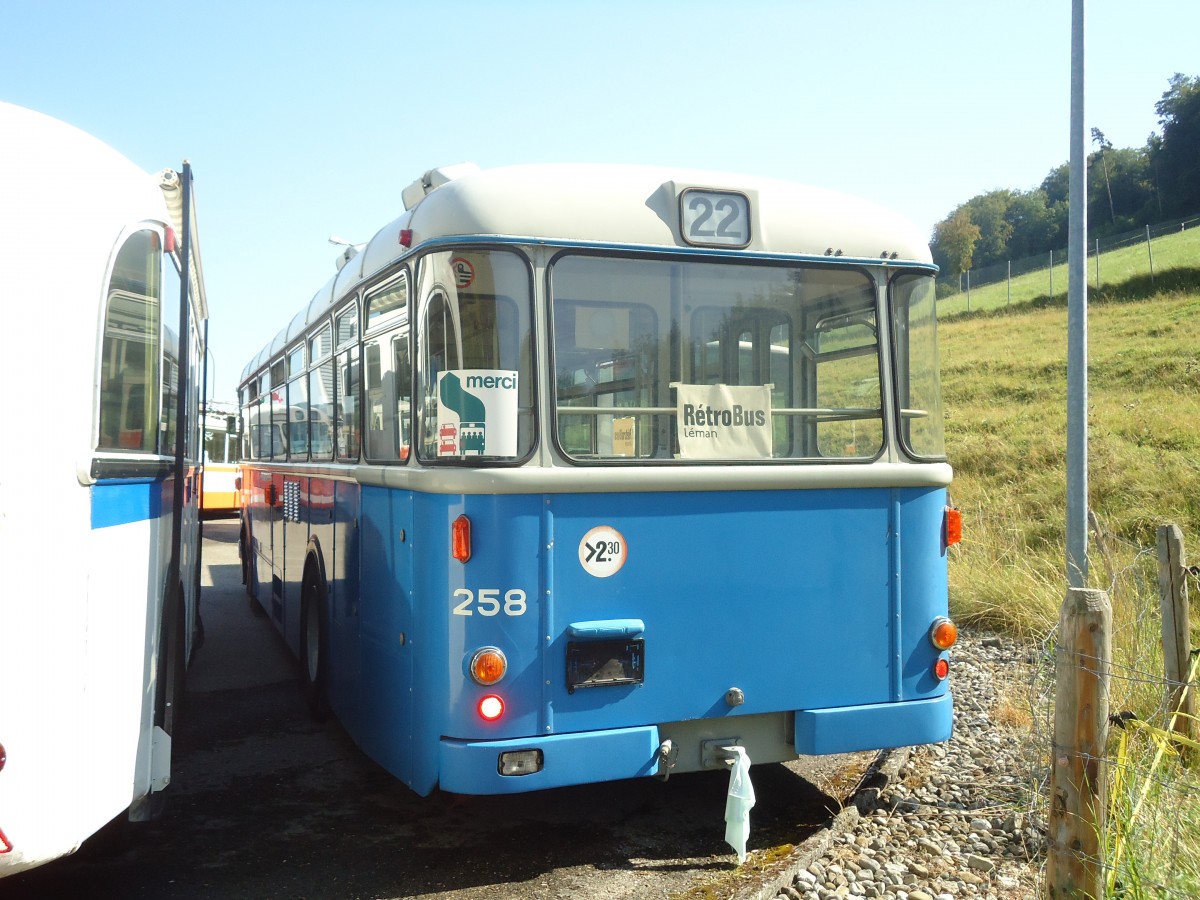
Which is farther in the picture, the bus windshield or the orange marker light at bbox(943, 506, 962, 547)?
the orange marker light at bbox(943, 506, 962, 547)

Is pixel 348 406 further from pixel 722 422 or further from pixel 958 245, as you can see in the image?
pixel 958 245

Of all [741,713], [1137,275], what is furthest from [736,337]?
[1137,275]

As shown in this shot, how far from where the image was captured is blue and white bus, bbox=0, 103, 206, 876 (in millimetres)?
3297

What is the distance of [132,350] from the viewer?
13.3ft

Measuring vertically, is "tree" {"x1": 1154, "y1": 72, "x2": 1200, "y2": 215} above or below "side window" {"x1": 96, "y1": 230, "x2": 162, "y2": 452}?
above

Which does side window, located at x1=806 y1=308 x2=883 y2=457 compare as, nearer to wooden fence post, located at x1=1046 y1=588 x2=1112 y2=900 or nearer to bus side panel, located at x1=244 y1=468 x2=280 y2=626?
wooden fence post, located at x1=1046 y1=588 x2=1112 y2=900

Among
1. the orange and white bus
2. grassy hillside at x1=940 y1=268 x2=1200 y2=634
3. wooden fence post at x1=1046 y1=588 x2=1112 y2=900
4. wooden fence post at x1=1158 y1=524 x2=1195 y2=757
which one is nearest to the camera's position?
wooden fence post at x1=1046 y1=588 x2=1112 y2=900

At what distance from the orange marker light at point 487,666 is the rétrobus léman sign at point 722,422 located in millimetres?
1188

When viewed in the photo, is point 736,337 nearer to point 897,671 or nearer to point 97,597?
point 897,671

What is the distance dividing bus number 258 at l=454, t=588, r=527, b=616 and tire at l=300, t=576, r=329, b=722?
248cm

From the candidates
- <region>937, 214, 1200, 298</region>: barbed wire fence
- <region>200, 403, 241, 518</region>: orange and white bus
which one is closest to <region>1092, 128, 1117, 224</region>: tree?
<region>937, 214, 1200, 298</region>: barbed wire fence

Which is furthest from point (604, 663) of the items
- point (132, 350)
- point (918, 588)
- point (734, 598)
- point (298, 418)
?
point (298, 418)

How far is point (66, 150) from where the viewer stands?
3684 millimetres

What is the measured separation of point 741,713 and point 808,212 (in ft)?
7.65
